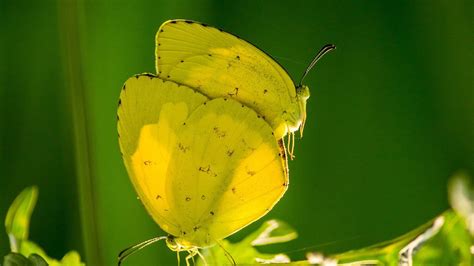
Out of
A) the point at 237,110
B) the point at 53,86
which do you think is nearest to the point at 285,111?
the point at 237,110

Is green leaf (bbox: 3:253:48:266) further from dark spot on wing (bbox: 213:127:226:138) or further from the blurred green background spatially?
dark spot on wing (bbox: 213:127:226:138)

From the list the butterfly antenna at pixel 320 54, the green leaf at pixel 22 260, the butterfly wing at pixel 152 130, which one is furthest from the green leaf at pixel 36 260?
the butterfly antenna at pixel 320 54

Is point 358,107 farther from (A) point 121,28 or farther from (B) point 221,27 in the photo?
(A) point 121,28

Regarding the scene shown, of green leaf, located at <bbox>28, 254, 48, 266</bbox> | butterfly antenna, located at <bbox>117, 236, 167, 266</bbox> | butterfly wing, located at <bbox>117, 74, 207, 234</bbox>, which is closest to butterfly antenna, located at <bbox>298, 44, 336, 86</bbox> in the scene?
butterfly wing, located at <bbox>117, 74, 207, 234</bbox>

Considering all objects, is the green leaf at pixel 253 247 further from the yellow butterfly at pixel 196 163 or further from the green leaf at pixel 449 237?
the green leaf at pixel 449 237

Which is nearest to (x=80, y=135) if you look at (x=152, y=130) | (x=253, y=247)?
(x=152, y=130)

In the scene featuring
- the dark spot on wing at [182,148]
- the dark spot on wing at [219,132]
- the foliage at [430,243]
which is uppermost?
the dark spot on wing at [219,132]
